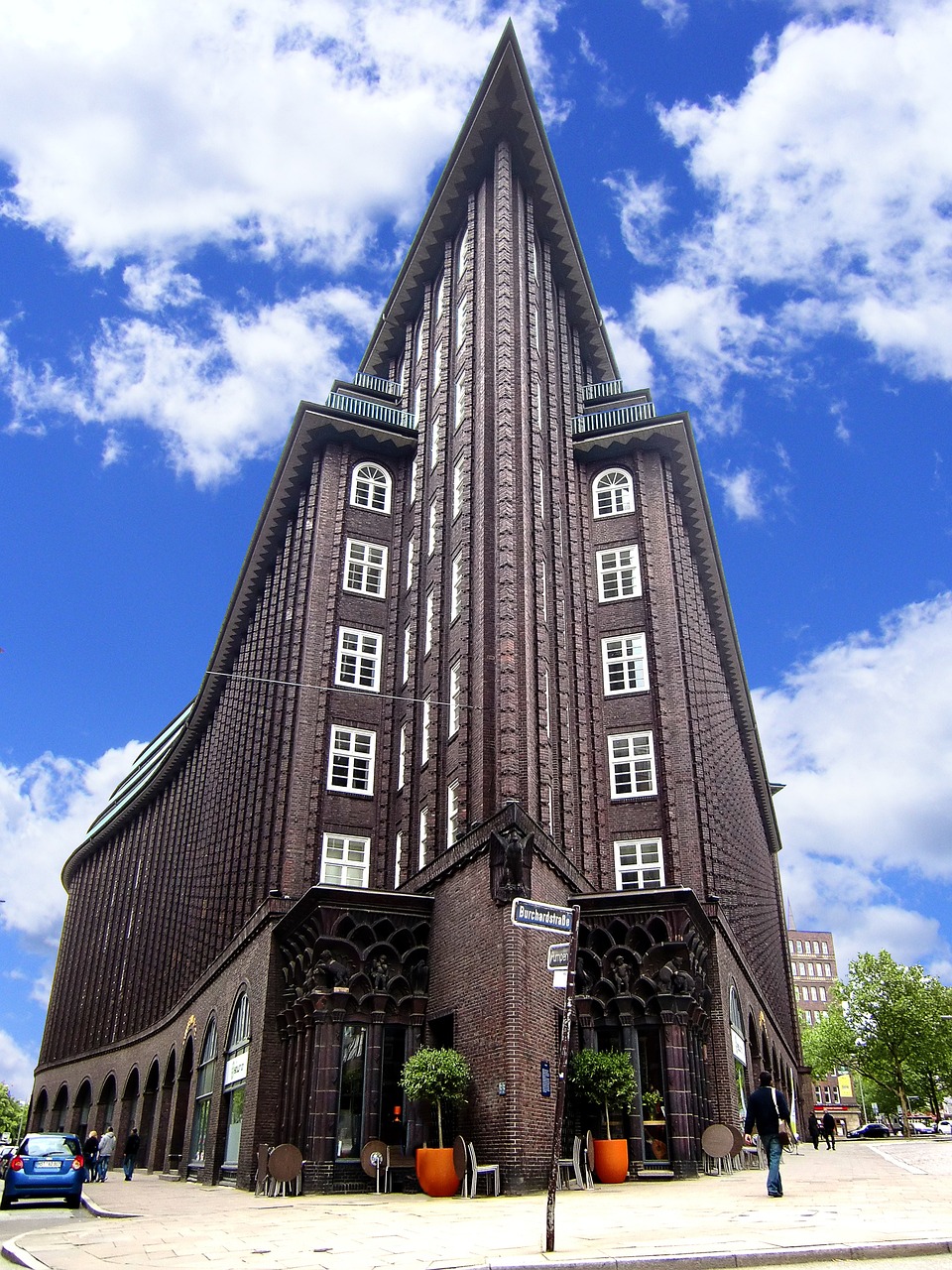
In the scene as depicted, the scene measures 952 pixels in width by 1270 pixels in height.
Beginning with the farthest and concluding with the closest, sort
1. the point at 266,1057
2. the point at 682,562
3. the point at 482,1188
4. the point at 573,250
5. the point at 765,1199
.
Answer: the point at 573,250 → the point at 682,562 → the point at 266,1057 → the point at 482,1188 → the point at 765,1199

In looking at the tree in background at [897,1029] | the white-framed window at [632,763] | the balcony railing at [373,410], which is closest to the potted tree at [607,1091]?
the white-framed window at [632,763]

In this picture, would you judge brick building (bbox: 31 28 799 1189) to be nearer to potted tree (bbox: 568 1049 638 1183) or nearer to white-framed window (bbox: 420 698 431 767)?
white-framed window (bbox: 420 698 431 767)

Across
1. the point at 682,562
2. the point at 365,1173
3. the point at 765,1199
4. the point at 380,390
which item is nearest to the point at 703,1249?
the point at 765,1199

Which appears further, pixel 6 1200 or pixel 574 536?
pixel 574 536

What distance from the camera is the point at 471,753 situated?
2792 cm

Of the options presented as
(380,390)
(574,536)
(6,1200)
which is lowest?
(6,1200)

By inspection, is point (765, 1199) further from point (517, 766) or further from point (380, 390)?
point (380, 390)

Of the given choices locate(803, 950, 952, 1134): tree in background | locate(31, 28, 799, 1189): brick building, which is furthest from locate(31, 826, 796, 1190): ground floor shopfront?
locate(803, 950, 952, 1134): tree in background

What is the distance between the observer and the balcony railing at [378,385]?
45.2m

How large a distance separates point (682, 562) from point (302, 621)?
14425 mm

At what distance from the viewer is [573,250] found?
146ft

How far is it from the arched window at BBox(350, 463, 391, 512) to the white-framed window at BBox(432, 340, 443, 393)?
13.1 ft

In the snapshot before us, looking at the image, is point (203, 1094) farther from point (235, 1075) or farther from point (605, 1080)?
point (605, 1080)

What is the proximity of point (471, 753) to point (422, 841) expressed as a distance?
3.55 metres
